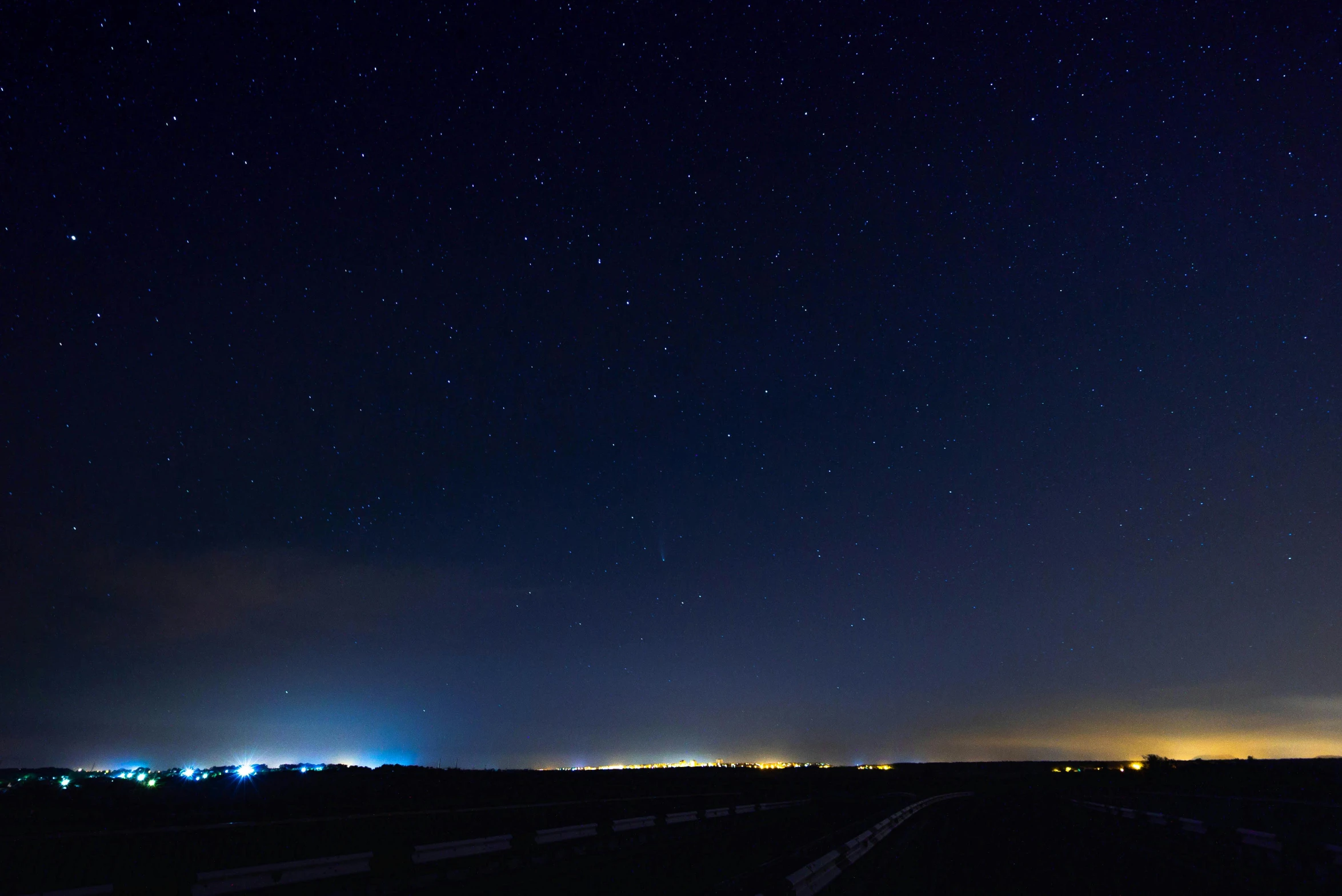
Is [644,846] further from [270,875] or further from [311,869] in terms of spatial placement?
[270,875]

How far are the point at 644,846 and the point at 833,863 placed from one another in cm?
873

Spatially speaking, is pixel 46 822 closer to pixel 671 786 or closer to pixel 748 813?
pixel 748 813

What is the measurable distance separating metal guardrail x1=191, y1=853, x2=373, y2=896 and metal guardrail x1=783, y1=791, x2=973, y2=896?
8.92m

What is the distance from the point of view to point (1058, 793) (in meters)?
70.9

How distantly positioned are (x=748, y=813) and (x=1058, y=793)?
4682cm

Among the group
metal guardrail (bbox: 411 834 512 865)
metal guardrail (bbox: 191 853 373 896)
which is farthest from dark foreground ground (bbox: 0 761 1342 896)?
metal guardrail (bbox: 411 834 512 865)

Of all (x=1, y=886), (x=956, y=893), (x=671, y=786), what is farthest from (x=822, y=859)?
(x=671, y=786)

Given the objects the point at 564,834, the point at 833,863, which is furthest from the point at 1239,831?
the point at 564,834

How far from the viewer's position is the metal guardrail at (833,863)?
1352 centimetres

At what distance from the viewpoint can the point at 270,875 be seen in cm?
1452

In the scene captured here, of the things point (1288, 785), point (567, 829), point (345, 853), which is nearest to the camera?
point (345, 853)

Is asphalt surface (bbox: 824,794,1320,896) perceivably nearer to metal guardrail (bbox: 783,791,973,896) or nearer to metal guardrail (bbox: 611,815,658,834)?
metal guardrail (bbox: 783,791,973,896)

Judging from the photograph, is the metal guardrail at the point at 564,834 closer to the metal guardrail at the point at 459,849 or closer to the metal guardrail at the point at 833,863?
the metal guardrail at the point at 459,849

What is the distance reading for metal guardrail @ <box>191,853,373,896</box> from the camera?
1388 cm
